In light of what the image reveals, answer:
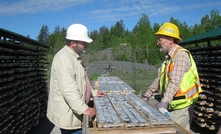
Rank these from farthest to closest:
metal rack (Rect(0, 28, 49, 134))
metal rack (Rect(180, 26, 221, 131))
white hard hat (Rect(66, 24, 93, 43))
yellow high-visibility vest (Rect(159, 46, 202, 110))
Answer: metal rack (Rect(180, 26, 221, 131))
metal rack (Rect(0, 28, 49, 134))
yellow high-visibility vest (Rect(159, 46, 202, 110))
white hard hat (Rect(66, 24, 93, 43))

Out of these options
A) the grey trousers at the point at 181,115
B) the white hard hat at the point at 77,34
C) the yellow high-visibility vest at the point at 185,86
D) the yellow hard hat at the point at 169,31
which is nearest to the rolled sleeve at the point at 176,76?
the yellow high-visibility vest at the point at 185,86

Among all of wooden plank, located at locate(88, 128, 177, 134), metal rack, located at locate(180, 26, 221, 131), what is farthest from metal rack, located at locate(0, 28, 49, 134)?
metal rack, located at locate(180, 26, 221, 131)

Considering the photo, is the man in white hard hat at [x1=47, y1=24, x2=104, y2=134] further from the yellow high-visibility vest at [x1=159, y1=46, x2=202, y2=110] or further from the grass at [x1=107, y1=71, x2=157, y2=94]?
A: the grass at [x1=107, y1=71, x2=157, y2=94]

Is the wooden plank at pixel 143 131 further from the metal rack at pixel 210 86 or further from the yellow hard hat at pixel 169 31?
the metal rack at pixel 210 86

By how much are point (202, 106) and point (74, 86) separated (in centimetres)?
536

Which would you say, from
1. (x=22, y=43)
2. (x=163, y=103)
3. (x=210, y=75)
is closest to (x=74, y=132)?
(x=163, y=103)

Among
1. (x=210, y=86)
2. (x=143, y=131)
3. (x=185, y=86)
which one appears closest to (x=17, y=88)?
(x=185, y=86)

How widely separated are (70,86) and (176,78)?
1.52m

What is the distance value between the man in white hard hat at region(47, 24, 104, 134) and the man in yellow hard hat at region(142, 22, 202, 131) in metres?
1.12

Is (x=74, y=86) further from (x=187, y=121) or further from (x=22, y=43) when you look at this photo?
(x=22, y=43)

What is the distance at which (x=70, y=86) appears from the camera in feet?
11.0

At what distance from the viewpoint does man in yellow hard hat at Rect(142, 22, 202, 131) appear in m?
3.78

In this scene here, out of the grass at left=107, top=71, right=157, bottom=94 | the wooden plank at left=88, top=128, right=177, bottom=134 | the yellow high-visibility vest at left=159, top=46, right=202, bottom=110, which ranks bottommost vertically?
the grass at left=107, top=71, right=157, bottom=94

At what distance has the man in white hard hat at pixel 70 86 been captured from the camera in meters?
3.36
